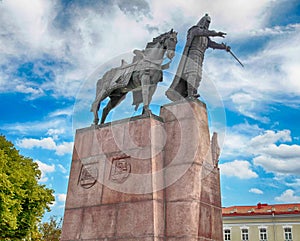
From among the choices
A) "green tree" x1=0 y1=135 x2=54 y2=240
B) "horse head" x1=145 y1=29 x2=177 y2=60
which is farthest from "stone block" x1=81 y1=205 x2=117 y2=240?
"green tree" x1=0 y1=135 x2=54 y2=240

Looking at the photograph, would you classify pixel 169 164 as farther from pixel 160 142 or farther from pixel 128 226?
pixel 128 226

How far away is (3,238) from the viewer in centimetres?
2328

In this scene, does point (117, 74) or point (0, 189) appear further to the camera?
point (0, 189)

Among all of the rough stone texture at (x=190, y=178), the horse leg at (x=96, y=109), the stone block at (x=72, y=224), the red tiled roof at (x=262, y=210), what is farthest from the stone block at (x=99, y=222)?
the red tiled roof at (x=262, y=210)

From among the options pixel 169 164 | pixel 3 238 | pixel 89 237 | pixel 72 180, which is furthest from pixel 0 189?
pixel 169 164

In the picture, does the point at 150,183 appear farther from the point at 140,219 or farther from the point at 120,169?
the point at 120,169

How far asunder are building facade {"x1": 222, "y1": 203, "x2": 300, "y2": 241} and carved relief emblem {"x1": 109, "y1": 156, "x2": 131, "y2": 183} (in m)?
40.7

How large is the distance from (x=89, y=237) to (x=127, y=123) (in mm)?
3154

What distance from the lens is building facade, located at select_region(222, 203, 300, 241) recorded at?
4669cm

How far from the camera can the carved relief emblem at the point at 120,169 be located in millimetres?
10344

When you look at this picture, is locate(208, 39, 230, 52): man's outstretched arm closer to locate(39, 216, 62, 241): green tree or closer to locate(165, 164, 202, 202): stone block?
locate(165, 164, 202, 202): stone block

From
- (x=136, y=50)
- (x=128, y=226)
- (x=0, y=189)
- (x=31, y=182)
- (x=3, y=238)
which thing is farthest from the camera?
(x=31, y=182)

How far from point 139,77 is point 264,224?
41.4m

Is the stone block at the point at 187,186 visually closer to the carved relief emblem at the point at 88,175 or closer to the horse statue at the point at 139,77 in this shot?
the horse statue at the point at 139,77
